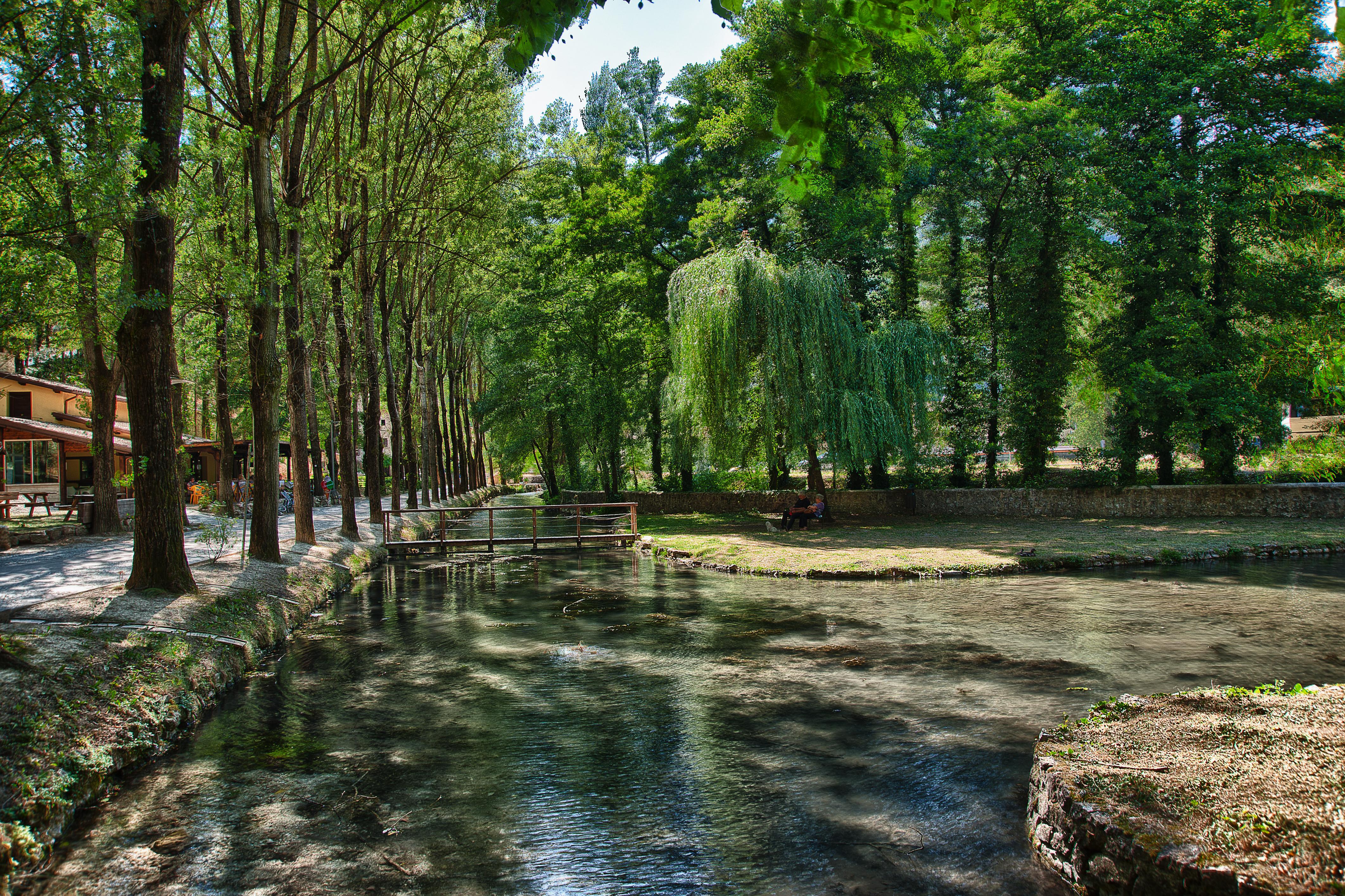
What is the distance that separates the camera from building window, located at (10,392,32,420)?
32.6 meters

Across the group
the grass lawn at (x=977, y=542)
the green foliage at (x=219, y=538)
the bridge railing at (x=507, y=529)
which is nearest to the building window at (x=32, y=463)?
the bridge railing at (x=507, y=529)

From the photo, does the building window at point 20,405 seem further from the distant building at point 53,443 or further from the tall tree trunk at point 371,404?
the tall tree trunk at point 371,404

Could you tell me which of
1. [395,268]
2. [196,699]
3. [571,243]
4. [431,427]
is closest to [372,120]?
[395,268]

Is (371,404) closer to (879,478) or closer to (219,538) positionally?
A: (219,538)

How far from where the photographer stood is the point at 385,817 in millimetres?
5867

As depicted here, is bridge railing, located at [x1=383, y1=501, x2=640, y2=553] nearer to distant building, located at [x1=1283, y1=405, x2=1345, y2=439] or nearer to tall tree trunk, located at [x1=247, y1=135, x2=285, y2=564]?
tall tree trunk, located at [x1=247, y1=135, x2=285, y2=564]

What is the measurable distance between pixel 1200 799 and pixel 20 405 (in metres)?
41.0

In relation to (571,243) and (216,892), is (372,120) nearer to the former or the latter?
(571,243)

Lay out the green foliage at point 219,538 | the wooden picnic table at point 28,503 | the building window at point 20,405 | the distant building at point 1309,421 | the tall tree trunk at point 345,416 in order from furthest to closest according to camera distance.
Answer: the building window at point 20,405 < the wooden picnic table at point 28,503 < the tall tree trunk at point 345,416 < the green foliage at point 219,538 < the distant building at point 1309,421

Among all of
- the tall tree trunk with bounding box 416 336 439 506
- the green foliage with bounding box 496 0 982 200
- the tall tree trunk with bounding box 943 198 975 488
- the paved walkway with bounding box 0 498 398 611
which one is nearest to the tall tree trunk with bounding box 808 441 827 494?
the tall tree trunk with bounding box 943 198 975 488

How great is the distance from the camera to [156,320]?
10.1 m

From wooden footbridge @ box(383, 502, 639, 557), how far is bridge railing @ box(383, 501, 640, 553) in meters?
0.03

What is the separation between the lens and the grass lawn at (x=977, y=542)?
693 inches

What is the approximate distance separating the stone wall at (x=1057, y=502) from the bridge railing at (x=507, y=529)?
3.94 meters
